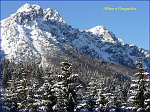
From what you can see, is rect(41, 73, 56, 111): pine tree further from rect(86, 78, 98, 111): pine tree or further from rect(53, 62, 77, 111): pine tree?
rect(86, 78, 98, 111): pine tree

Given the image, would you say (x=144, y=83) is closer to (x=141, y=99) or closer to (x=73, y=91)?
(x=141, y=99)

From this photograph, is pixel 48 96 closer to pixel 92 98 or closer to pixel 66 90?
pixel 66 90

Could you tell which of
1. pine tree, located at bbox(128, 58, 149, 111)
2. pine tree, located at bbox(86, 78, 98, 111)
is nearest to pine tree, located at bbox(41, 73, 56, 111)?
pine tree, located at bbox(128, 58, 149, 111)

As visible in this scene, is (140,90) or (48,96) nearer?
(140,90)

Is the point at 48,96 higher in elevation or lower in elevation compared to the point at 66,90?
lower

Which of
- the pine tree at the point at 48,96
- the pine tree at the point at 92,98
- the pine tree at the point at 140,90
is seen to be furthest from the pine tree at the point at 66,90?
the pine tree at the point at 92,98

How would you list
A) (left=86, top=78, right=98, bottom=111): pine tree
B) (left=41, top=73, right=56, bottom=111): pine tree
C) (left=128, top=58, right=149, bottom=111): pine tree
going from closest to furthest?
(left=128, top=58, right=149, bottom=111): pine tree → (left=41, top=73, right=56, bottom=111): pine tree → (left=86, top=78, right=98, bottom=111): pine tree

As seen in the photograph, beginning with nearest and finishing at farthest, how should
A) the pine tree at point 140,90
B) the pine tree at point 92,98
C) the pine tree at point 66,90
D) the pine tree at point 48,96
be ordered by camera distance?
1. the pine tree at point 140,90
2. the pine tree at point 66,90
3. the pine tree at point 48,96
4. the pine tree at point 92,98

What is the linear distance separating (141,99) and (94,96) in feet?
40.2

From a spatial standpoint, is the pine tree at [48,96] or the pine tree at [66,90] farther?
the pine tree at [48,96]

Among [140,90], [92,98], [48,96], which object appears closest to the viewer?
[140,90]

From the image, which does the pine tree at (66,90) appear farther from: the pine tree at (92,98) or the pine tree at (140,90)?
the pine tree at (92,98)

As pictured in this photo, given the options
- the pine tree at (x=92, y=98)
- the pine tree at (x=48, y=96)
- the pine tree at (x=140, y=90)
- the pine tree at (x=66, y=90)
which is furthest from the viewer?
the pine tree at (x=92, y=98)

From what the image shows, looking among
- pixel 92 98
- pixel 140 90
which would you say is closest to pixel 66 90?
pixel 140 90
